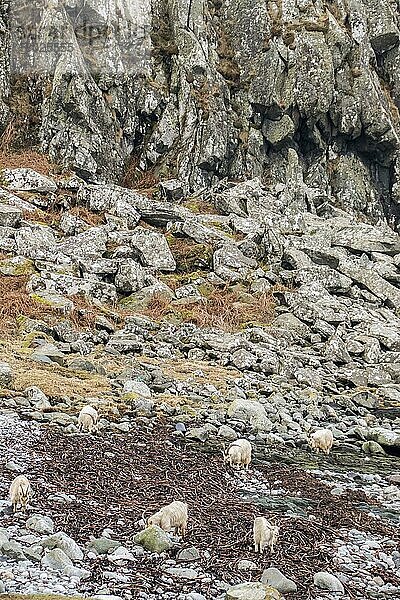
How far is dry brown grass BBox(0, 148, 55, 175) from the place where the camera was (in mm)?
31359

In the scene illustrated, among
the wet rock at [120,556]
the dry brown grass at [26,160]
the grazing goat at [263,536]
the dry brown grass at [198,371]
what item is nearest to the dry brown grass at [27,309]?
the dry brown grass at [198,371]

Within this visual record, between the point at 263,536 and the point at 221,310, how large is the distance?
1634cm

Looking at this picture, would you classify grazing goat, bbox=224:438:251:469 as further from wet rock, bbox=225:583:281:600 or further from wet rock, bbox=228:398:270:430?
wet rock, bbox=225:583:281:600

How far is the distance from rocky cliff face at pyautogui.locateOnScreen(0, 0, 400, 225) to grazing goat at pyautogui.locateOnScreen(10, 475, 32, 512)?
90.4 ft

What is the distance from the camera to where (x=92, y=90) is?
3534 cm

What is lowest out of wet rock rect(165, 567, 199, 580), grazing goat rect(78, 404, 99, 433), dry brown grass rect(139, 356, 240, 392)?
dry brown grass rect(139, 356, 240, 392)

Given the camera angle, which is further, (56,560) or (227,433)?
(227,433)

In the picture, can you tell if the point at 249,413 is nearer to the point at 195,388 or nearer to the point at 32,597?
the point at 195,388

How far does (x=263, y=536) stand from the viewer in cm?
681

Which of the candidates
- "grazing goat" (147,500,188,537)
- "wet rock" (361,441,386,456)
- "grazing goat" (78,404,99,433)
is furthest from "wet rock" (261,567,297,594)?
"wet rock" (361,441,386,456)

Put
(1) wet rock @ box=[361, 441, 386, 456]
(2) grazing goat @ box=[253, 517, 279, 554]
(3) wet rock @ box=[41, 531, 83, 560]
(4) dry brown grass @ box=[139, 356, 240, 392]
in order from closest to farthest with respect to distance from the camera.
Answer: (3) wet rock @ box=[41, 531, 83, 560]
(2) grazing goat @ box=[253, 517, 279, 554]
(1) wet rock @ box=[361, 441, 386, 456]
(4) dry brown grass @ box=[139, 356, 240, 392]

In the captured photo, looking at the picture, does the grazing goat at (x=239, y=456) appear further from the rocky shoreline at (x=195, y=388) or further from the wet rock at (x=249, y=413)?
the wet rock at (x=249, y=413)

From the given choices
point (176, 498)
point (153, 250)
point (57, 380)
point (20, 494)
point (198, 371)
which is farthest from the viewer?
point (153, 250)

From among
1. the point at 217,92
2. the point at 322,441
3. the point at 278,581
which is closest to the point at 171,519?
the point at 278,581
